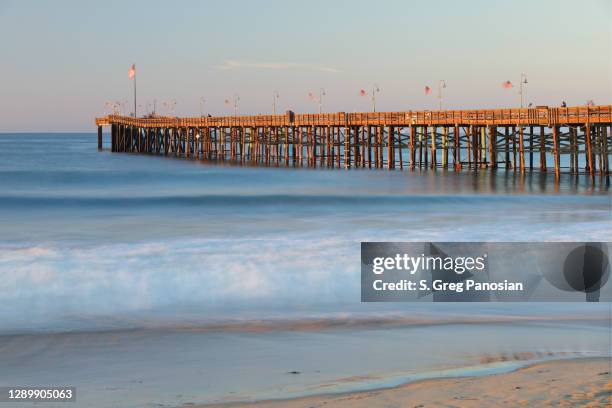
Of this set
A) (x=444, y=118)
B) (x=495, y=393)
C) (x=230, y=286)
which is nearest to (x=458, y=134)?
(x=444, y=118)

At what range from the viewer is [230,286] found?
54.0 ft

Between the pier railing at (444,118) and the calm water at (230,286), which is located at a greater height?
the pier railing at (444,118)

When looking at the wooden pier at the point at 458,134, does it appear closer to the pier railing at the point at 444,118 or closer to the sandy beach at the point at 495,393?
the pier railing at the point at 444,118

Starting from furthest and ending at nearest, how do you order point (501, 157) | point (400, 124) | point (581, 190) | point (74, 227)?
point (501, 157) < point (400, 124) < point (581, 190) < point (74, 227)

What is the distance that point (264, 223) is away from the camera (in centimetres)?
2858

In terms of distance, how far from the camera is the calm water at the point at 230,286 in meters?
10.4

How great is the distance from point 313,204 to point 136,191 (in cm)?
1353

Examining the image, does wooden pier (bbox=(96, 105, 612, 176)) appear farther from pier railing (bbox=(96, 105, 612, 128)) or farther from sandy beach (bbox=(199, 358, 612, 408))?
sandy beach (bbox=(199, 358, 612, 408))

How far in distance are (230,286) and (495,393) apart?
8144mm

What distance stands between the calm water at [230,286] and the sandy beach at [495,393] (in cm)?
48

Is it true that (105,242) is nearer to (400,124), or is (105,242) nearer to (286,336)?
(286,336)

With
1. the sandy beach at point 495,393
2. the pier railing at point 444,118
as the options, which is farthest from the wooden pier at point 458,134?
the sandy beach at point 495,393

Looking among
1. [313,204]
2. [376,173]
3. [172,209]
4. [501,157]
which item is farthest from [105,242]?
[501,157]

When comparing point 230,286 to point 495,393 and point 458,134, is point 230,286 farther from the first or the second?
point 458,134
